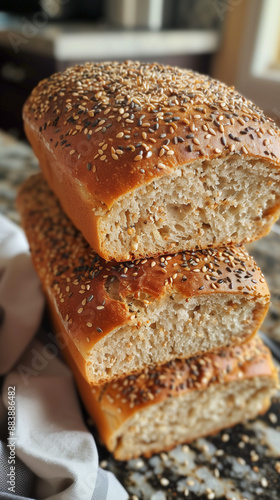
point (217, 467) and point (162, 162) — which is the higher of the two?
point (162, 162)

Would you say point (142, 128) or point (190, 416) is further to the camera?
point (190, 416)

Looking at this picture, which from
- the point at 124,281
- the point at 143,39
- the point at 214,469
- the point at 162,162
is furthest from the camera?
the point at 143,39

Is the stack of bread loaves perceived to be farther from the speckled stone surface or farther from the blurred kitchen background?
the blurred kitchen background

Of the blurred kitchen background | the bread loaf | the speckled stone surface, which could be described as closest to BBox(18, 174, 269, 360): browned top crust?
the bread loaf

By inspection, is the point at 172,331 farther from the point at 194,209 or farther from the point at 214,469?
the point at 214,469

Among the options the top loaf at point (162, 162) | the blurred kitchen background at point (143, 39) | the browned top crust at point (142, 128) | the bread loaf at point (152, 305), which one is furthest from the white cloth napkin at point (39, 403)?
the blurred kitchen background at point (143, 39)

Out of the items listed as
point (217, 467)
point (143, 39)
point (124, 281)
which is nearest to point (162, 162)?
point (124, 281)
